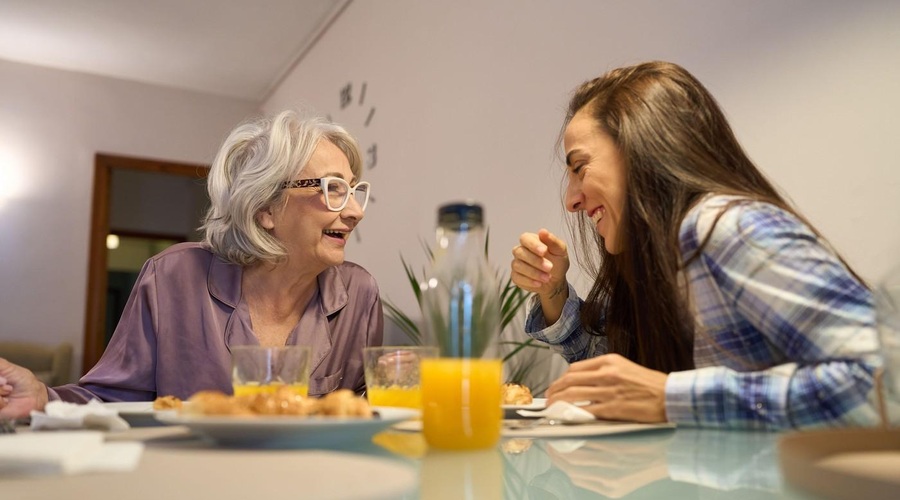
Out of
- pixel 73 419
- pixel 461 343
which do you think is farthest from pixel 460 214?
pixel 73 419

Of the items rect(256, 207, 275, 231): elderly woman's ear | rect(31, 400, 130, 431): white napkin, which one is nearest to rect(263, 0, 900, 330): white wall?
rect(256, 207, 275, 231): elderly woman's ear

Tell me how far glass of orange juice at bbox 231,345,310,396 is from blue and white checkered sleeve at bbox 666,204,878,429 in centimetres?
54

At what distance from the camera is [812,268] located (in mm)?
1060

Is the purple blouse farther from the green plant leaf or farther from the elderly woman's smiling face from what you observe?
the green plant leaf

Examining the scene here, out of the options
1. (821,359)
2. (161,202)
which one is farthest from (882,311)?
(161,202)

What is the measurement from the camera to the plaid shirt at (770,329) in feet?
3.16

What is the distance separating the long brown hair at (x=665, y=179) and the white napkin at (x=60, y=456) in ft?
3.27

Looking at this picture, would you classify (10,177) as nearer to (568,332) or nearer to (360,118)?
(360,118)

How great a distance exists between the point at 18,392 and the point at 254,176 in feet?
3.47

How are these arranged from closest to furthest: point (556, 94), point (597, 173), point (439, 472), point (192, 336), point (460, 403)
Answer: point (439, 472) < point (460, 403) < point (597, 173) < point (192, 336) < point (556, 94)

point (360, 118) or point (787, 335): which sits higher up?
point (360, 118)

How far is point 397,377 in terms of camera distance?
1125mm

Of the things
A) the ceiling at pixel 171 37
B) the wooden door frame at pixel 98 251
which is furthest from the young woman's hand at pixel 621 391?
the wooden door frame at pixel 98 251

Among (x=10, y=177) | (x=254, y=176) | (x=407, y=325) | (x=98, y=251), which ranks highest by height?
(x=10, y=177)
